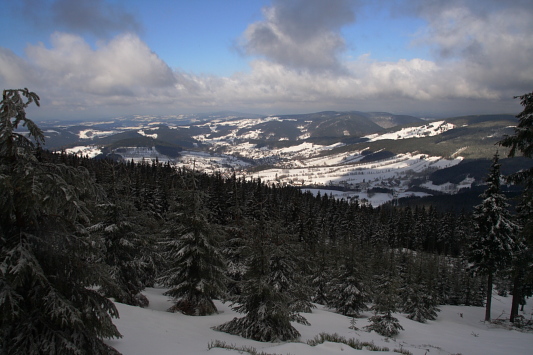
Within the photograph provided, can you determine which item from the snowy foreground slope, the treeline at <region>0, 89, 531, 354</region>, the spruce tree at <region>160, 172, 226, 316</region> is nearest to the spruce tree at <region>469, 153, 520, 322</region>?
the snowy foreground slope

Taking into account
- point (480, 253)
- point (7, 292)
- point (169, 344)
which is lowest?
point (480, 253)

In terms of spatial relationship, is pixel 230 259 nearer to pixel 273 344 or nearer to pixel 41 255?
pixel 273 344

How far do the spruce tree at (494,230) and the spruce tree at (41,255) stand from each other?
2827 centimetres

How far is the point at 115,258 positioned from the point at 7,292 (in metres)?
12.3

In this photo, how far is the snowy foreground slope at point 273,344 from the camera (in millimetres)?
9616

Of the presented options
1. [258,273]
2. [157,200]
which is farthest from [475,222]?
[157,200]

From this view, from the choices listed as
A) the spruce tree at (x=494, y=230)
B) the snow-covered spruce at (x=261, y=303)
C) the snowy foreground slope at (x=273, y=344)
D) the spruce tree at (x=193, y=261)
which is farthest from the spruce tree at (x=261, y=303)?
the spruce tree at (x=494, y=230)

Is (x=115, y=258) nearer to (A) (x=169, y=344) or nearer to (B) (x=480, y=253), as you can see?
(A) (x=169, y=344)

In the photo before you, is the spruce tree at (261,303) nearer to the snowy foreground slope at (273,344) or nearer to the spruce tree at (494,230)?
the snowy foreground slope at (273,344)

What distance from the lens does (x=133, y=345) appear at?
9188mm

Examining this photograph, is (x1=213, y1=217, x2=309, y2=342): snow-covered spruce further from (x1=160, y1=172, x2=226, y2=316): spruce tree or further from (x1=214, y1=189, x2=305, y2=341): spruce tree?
(x1=160, y1=172, x2=226, y2=316): spruce tree

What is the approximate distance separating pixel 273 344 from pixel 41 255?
894 centimetres

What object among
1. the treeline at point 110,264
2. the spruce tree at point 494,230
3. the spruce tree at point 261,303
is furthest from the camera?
the spruce tree at point 494,230

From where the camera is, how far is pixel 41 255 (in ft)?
19.4
